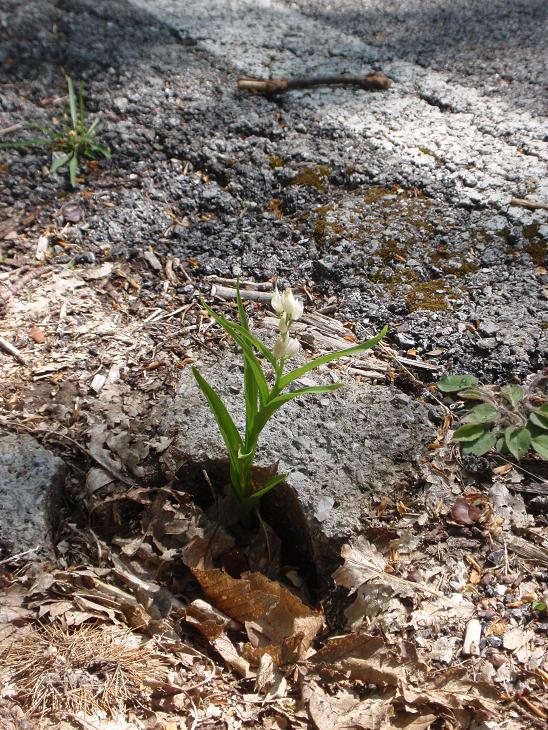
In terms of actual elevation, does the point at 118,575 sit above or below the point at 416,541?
below

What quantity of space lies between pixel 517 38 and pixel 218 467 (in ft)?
8.79

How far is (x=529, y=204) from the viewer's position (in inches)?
92.7

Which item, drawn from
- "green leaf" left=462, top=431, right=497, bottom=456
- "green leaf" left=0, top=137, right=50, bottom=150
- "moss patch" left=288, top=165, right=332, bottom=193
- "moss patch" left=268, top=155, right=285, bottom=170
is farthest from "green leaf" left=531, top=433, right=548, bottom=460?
"green leaf" left=0, top=137, right=50, bottom=150

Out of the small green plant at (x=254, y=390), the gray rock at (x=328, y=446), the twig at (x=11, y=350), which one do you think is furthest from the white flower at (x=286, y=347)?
the twig at (x=11, y=350)

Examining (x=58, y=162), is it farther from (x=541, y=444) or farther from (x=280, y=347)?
(x=541, y=444)

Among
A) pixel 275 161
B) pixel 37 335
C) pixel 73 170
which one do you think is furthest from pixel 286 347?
pixel 73 170

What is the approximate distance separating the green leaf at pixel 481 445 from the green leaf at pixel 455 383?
0.53 ft

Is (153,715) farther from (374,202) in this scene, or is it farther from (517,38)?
(517,38)

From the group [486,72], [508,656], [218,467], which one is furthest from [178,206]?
[508,656]

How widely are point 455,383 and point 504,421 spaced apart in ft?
0.59

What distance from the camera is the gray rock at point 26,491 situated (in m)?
1.64

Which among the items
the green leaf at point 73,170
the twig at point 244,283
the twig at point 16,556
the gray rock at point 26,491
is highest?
the green leaf at point 73,170

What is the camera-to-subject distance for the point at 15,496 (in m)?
1.70

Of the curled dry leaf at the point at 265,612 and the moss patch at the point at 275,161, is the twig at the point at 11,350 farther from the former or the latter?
the moss patch at the point at 275,161
